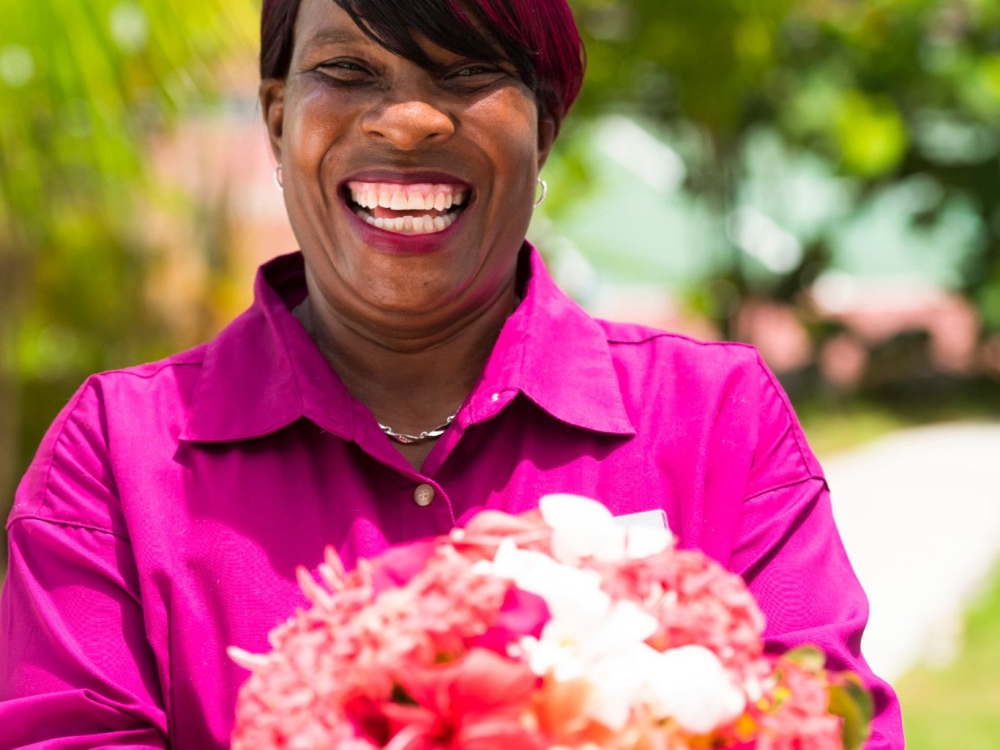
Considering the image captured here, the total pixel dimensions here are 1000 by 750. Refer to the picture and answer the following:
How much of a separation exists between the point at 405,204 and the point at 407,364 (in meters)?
0.29

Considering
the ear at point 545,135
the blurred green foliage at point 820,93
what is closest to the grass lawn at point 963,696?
the blurred green foliage at point 820,93

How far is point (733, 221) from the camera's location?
11219 mm

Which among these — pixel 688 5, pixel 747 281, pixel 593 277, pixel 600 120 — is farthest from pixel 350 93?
pixel 747 281

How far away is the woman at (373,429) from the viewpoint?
190 centimetres

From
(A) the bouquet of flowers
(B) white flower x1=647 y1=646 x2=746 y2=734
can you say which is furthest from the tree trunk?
(B) white flower x1=647 y1=646 x2=746 y2=734

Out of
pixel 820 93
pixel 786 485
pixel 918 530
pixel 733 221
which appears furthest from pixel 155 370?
pixel 733 221

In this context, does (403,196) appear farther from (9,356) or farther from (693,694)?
(9,356)

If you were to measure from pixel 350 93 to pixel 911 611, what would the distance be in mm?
4940

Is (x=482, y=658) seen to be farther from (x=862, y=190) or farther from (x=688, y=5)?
(x=862, y=190)

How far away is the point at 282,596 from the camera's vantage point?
75.6 inches

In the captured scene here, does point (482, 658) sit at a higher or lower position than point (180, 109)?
lower

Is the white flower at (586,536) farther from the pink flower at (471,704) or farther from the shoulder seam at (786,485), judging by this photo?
the shoulder seam at (786,485)

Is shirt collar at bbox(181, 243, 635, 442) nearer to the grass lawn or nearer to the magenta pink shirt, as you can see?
the magenta pink shirt

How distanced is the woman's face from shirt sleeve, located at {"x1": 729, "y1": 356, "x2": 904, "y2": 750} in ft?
1.68
